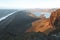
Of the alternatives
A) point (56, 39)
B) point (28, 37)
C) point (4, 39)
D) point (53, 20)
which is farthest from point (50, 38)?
point (53, 20)

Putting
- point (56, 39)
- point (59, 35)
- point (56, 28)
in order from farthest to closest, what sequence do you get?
point (56, 28) < point (59, 35) < point (56, 39)

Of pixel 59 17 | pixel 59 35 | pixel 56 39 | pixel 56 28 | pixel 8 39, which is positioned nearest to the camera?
pixel 56 39

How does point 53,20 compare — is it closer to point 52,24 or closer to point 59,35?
point 52,24

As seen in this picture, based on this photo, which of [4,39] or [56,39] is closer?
[56,39]

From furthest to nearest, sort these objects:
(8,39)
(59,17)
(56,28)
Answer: (59,17) < (56,28) < (8,39)

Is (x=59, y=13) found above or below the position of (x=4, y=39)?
above

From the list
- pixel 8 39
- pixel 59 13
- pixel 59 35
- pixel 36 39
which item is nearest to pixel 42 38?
pixel 36 39

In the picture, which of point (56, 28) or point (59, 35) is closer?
point (59, 35)

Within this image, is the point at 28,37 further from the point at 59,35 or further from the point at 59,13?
the point at 59,13

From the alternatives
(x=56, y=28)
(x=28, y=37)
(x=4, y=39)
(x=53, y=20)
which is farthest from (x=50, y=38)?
(x=53, y=20)
